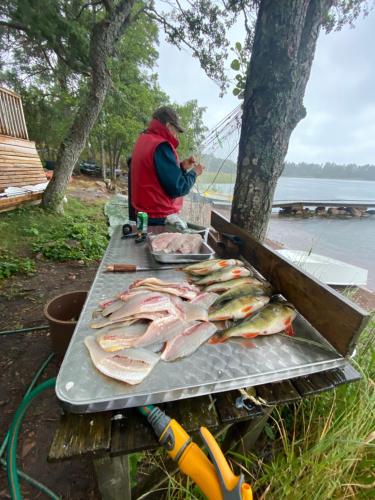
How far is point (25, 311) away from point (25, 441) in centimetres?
184

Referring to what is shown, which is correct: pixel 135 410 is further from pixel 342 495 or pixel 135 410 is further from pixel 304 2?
pixel 304 2

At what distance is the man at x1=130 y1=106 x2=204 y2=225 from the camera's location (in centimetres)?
245

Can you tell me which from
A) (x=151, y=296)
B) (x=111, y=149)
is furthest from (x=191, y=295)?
(x=111, y=149)

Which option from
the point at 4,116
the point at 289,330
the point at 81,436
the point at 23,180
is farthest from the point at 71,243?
the point at 289,330

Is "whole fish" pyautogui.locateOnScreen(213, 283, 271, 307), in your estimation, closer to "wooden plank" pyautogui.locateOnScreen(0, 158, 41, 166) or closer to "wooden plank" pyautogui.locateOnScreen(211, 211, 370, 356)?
"wooden plank" pyautogui.locateOnScreen(211, 211, 370, 356)

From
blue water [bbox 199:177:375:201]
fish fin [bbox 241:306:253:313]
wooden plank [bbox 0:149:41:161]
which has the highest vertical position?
wooden plank [bbox 0:149:41:161]

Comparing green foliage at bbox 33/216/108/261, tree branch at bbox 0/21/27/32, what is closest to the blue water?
green foliage at bbox 33/216/108/261

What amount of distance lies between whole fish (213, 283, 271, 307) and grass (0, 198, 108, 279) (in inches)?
160

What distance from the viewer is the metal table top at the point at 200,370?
761mm

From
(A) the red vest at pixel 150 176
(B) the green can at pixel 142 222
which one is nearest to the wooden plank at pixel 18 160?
(A) the red vest at pixel 150 176

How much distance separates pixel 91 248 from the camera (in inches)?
212

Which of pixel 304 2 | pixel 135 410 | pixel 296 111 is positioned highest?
pixel 304 2

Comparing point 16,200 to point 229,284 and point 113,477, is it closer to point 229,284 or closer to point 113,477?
point 229,284

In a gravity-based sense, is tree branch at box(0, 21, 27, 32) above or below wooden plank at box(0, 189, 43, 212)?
above
